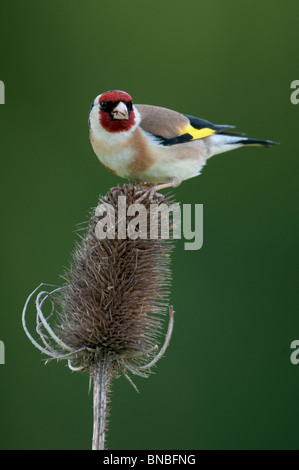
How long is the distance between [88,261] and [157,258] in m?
0.27

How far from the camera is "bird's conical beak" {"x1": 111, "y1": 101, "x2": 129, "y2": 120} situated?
2.63 meters

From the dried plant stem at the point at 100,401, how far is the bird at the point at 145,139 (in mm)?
690

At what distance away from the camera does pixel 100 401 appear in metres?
2.08

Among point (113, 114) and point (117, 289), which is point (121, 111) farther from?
point (117, 289)

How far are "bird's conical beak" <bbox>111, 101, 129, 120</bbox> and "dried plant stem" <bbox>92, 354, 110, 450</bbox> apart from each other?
3.19 feet

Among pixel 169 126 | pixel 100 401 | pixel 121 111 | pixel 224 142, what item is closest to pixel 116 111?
pixel 121 111

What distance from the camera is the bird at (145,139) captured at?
2729 millimetres

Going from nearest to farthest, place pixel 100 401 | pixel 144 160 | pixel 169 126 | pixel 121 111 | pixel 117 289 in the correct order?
pixel 100 401 < pixel 117 289 < pixel 121 111 < pixel 144 160 < pixel 169 126

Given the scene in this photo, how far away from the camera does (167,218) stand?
2504mm

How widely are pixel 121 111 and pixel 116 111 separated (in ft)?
0.10

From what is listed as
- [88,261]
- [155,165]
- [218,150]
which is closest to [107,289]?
[88,261]

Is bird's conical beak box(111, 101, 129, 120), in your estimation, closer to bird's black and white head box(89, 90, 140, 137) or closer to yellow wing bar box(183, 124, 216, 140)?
bird's black and white head box(89, 90, 140, 137)

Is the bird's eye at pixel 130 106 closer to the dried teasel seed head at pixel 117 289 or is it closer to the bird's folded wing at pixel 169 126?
the bird's folded wing at pixel 169 126

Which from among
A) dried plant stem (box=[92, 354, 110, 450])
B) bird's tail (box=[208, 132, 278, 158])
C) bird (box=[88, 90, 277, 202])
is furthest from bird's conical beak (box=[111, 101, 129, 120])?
dried plant stem (box=[92, 354, 110, 450])
